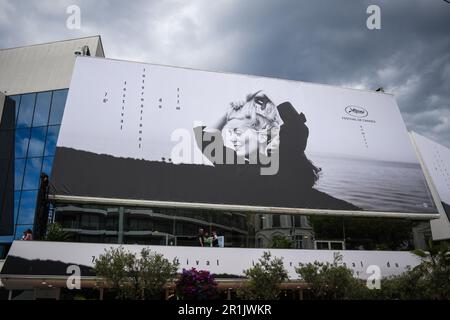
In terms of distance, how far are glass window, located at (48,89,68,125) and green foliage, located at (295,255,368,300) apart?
67.3ft

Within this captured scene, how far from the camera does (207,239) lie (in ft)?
55.1

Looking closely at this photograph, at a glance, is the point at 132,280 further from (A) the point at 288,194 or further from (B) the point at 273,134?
(B) the point at 273,134

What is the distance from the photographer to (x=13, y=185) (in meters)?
26.6

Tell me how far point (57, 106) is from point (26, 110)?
95.0 inches

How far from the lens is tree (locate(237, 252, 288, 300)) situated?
14086 millimetres

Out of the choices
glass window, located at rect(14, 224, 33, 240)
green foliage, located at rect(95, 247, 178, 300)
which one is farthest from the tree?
glass window, located at rect(14, 224, 33, 240)

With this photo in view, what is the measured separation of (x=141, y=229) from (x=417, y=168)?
16.2 m

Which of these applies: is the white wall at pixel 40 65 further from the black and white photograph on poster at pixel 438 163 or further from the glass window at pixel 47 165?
the black and white photograph on poster at pixel 438 163

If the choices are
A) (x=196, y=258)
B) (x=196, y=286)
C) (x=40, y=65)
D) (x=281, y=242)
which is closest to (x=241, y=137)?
(x=281, y=242)

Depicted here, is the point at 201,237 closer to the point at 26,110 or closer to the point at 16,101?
the point at 26,110

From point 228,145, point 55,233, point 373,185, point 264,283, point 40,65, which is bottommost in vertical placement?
point 264,283

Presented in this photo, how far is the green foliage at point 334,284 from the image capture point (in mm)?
14242

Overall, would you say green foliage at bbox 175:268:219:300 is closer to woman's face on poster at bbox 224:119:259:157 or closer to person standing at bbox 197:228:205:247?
person standing at bbox 197:228:205:247
